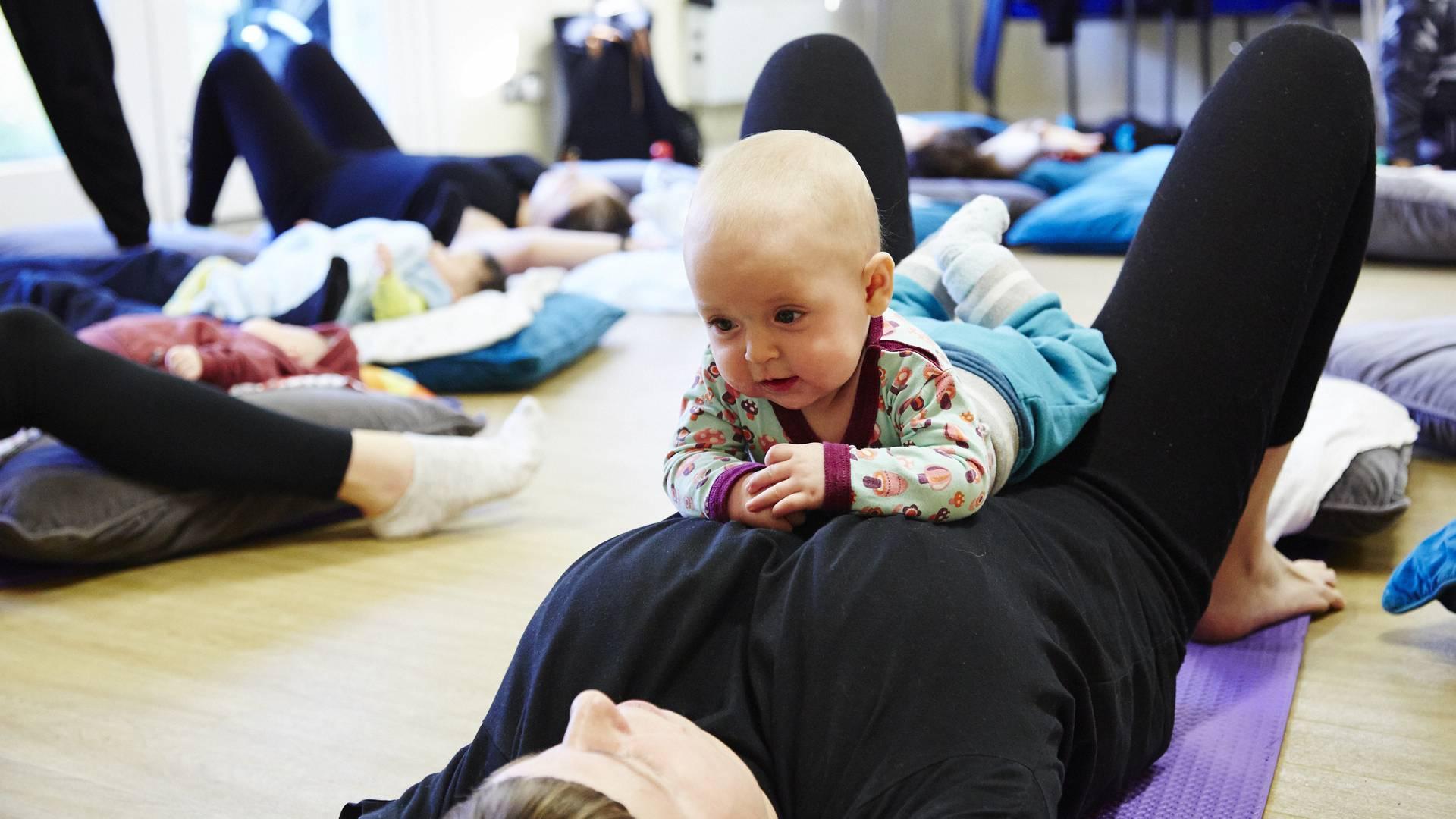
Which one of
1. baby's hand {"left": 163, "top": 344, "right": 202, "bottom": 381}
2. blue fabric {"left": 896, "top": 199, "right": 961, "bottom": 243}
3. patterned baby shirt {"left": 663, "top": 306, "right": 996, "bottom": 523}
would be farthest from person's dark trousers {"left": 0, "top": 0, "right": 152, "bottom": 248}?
A: patterned baby shirt {"left": 663, "top": 306, "right": 996, "bottom": 523}

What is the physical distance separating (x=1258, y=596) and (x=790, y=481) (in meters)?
0.76

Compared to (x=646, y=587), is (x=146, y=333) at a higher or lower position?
lower

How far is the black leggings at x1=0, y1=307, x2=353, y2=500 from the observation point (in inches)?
64.5

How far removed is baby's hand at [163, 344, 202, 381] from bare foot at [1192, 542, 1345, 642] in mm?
1558

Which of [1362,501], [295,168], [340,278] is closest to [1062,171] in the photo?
[295,168]

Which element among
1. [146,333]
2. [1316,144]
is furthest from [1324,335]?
[146,333]

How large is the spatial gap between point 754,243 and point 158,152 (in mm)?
4125

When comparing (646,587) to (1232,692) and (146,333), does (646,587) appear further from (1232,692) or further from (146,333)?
(146,333)

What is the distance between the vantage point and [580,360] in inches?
118

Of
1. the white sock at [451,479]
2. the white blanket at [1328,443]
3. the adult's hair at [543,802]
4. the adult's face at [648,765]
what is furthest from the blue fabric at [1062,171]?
the adult's hair at [543,802]

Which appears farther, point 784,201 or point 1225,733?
point 1225,733

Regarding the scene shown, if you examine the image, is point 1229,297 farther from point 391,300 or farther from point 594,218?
point 594,218

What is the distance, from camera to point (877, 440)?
1032 millimetres

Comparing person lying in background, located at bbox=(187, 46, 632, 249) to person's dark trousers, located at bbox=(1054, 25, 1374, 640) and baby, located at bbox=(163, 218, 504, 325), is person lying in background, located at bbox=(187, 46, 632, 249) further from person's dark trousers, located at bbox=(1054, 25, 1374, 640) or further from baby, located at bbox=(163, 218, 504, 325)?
person's dark trousers, located at bbox=(1054, 25, 1374, 640)
